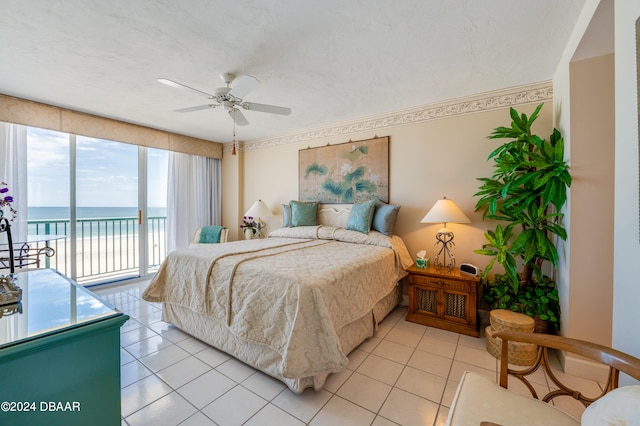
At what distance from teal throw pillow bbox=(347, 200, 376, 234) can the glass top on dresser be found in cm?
257

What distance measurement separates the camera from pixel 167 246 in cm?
446

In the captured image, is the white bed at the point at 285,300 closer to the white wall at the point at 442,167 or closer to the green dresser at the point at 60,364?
the white wall at the point at 442,167

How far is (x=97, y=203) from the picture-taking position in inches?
150

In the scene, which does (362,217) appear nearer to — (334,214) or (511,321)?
(334,214)

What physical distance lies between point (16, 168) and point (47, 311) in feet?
11.4

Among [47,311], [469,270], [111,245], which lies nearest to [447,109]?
[469,270]

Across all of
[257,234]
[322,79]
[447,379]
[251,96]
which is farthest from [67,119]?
[447,379]

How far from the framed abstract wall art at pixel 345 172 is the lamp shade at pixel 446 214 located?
0.82 meters

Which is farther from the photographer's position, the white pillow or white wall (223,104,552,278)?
white wall (223,104,552,278)

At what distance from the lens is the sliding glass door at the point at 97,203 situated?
3375 millimetres

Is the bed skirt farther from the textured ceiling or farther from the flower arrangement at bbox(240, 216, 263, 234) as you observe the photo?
the textured ceiling

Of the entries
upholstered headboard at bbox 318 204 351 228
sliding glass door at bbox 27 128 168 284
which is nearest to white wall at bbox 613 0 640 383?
upholstered headboard at bbox 318 204 351 228

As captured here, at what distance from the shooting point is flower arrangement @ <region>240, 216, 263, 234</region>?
4.53 metres

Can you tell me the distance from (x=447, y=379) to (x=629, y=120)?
1826 millimetres
